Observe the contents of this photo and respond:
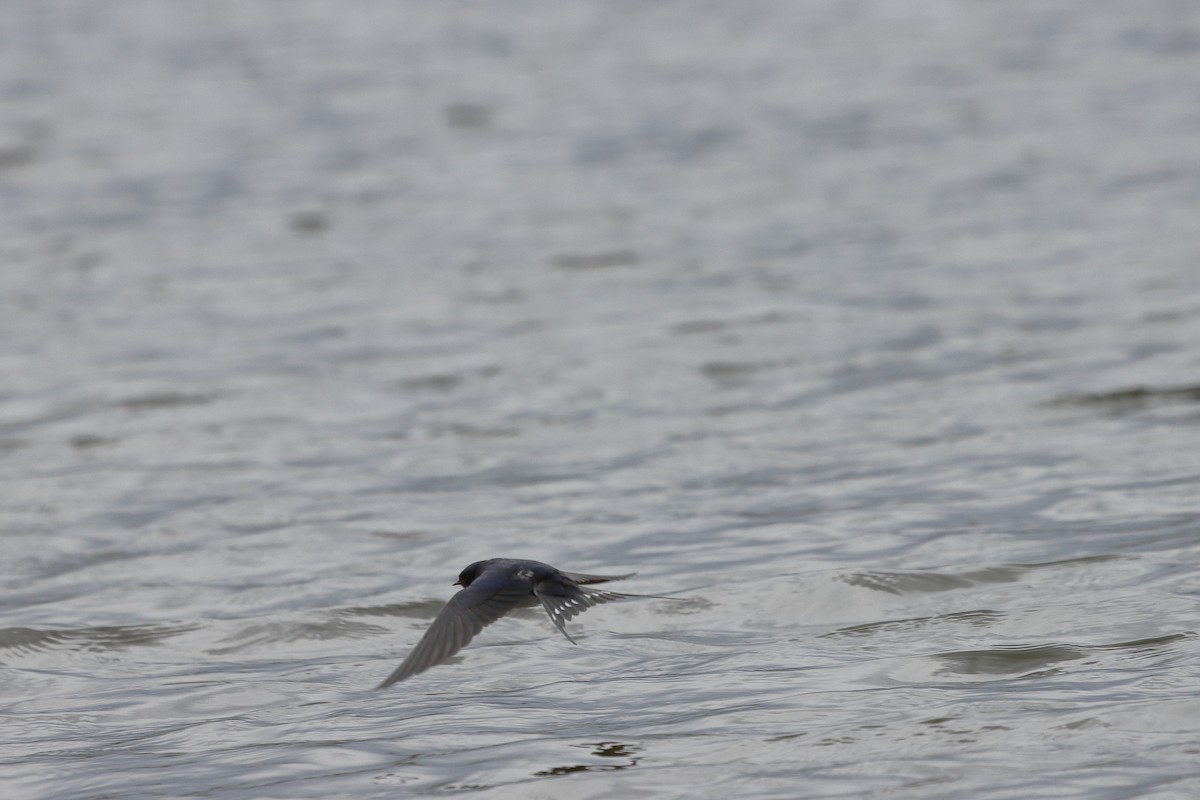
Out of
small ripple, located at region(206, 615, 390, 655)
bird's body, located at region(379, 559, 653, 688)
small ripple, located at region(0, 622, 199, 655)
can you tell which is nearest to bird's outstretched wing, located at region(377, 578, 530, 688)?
bird's body, located at region(379, 559, 653, 688)

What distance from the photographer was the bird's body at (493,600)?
486 centimetres

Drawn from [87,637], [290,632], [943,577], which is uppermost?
[87,637]

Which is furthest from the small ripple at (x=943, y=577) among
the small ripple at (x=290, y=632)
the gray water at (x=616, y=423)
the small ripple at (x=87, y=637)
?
the small ripple at (x=87, y=637)

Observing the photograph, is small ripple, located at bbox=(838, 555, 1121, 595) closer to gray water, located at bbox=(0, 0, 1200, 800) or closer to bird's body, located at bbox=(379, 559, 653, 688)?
gray water, located at bbox=(0, 0, 1200, 800)

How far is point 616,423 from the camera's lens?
9062mm

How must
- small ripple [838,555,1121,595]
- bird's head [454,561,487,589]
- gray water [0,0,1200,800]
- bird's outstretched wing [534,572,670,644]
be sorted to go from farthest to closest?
small ripple [838,555,1121,595] → bird's head [454,561,487,589] → bird's outstretched wing [534,572,670,644] → gray water [0,0,1200,800]

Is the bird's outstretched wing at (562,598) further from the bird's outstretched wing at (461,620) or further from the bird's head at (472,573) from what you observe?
the bird's head at (472,573)

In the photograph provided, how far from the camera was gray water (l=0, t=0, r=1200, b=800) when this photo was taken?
5.05 m

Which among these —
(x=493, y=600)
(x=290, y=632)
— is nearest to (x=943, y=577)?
(x=493, y=600)

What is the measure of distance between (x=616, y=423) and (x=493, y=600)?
13.0 feet

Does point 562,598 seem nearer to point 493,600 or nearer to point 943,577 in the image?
point 493,600

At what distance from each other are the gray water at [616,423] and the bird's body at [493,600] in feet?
0.91

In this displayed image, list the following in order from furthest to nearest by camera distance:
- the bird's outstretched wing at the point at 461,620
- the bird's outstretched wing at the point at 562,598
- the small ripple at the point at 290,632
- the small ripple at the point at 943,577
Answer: the small ripple at the point at 943,577 → the small ripple at the point at 290,632 → the bird's outstretched wing at the point at 562,598 → the bird's outstretched wing at the point at 461,620

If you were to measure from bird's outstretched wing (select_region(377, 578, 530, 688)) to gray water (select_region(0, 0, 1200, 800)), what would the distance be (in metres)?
0.27
